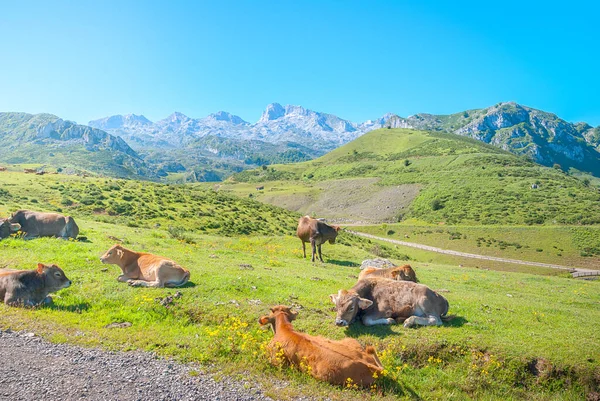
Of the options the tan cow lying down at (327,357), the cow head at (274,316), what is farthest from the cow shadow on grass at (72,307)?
the tan cow lying down at (327,357)

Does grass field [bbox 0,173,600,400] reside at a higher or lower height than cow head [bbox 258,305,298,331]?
lower

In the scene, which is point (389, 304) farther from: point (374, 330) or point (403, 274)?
point (403, 274)

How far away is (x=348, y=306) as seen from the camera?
10.7 meters

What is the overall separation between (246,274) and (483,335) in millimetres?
10003

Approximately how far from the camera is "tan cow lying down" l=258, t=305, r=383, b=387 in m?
7.81

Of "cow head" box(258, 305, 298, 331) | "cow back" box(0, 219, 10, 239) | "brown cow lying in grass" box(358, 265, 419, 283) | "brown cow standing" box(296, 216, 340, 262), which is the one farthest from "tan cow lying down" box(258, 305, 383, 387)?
"cow back" box(0, 219, 10, 239)

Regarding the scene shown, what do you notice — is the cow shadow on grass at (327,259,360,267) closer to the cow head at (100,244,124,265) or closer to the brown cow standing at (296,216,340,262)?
the brown cow standing at (296,216,340,262)

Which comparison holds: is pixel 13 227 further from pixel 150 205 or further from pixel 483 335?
pixel 150 205

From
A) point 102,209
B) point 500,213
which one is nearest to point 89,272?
point 102,209

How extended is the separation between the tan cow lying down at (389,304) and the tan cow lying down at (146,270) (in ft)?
20.4

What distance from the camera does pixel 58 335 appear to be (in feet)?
30.3

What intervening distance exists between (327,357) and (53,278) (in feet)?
31.8

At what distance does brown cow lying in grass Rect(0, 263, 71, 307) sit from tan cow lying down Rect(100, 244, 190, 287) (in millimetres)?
2370

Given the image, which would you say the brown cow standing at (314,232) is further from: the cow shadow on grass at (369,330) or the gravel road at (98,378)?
the gravel road at (98,378)
